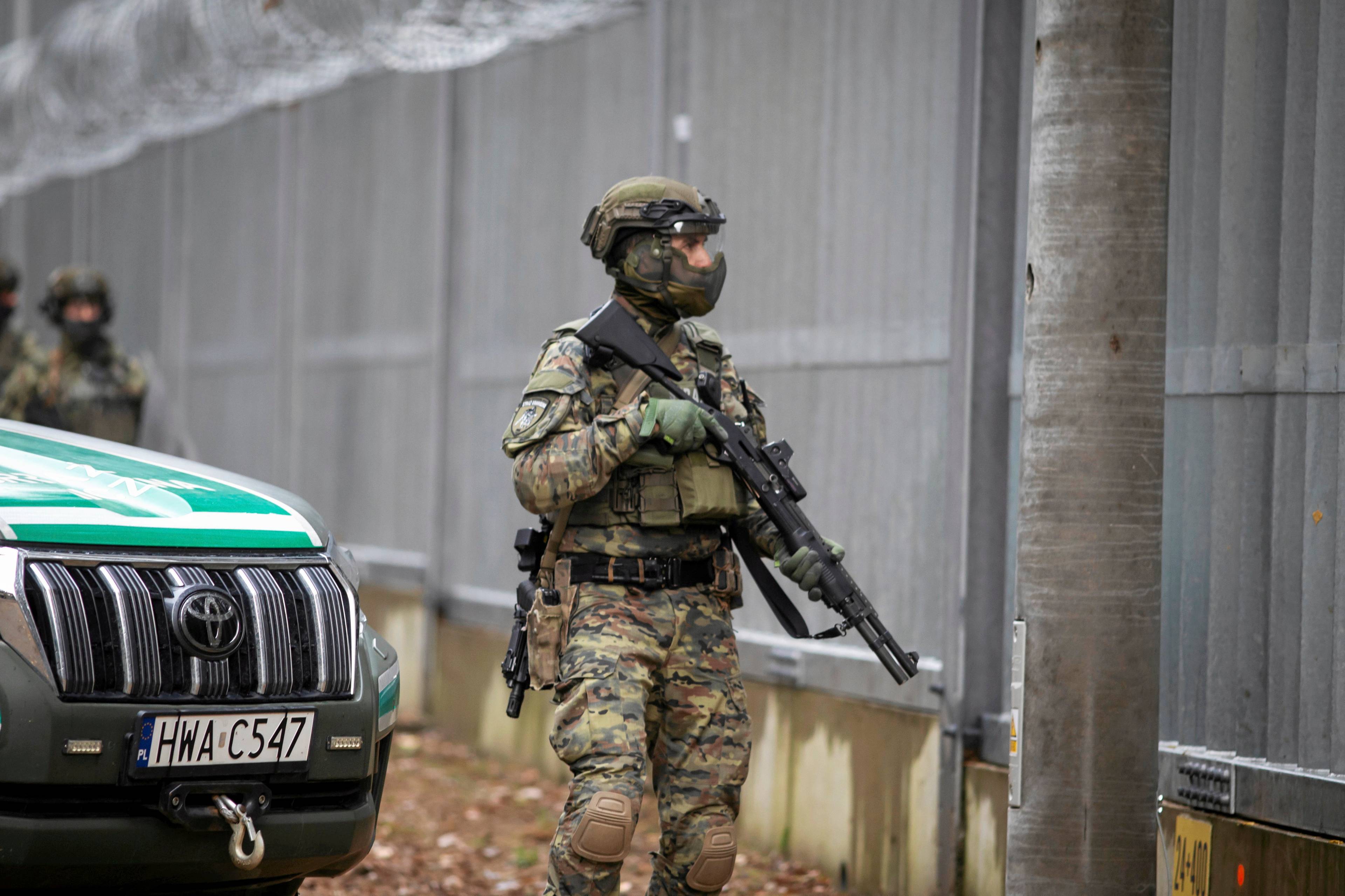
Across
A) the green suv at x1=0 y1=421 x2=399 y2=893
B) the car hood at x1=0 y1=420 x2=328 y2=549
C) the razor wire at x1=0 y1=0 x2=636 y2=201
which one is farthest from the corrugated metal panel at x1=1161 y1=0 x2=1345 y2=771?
the razor wire at x1=0 y1=0 x2=636 y2=201

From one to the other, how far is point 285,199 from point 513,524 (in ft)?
13.5

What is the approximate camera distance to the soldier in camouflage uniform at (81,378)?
880 cm

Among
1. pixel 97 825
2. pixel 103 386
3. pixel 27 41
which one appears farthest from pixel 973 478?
pixel 27 41

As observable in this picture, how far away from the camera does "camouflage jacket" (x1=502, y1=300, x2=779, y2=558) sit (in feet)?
14.1

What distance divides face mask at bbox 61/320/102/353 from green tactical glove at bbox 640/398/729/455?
545cm

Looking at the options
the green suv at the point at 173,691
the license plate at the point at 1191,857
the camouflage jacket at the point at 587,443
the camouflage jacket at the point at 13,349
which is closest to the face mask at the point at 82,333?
the camouflage jacket at the point at 13,349

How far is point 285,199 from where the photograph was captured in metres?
12.0

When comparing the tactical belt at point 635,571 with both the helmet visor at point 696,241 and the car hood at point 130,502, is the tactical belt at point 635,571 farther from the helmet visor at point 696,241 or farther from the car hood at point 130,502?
the helmet visor at point 696,241

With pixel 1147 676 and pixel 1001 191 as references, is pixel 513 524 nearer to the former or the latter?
pixel 1001 191

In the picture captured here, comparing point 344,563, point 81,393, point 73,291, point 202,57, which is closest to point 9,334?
point 73,291

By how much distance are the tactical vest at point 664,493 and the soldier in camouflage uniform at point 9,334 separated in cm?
640

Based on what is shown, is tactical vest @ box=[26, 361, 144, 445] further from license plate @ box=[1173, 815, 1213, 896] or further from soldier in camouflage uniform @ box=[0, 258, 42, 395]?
license plate @ box=[1173, 815, 1213, 896]

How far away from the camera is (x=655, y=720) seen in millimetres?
4535

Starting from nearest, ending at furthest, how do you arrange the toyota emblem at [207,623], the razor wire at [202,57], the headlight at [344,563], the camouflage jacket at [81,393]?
the toyota emblem at [207,623], the headlight at [344,563], the razor wire at [202,57], the camouflage jacket at [81,393]
